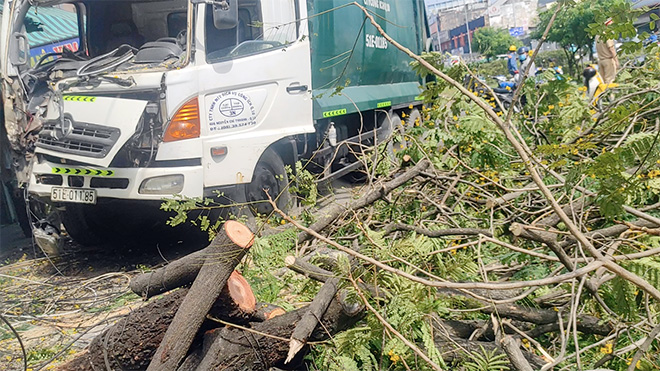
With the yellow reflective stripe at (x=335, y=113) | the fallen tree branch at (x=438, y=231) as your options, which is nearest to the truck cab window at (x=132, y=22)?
the yellow reflective stripe at (x=335, y=113)

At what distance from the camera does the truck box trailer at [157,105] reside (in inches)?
213

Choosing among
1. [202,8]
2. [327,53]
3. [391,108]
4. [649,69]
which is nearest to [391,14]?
[391,108]

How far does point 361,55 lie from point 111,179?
14.3 ft

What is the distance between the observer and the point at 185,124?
18.1 ft

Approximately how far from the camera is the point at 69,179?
5633 millimetres

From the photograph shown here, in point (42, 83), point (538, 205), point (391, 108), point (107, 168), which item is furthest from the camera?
point (391, 108)

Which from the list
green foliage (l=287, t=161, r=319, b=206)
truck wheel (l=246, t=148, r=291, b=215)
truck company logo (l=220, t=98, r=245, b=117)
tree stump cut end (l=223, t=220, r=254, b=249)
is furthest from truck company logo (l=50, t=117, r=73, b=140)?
tree stump cut end (l=223, t=220, r=254, b=249)

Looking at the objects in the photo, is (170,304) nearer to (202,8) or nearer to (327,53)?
(202,8)

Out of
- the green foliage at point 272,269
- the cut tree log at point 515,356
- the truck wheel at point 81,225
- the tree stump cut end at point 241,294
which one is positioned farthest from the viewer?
the truck wheel at point 81,225

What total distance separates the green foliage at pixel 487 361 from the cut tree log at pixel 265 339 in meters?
0.60

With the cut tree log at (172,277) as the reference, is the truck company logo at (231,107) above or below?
above

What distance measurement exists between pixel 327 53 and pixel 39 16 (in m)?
3.25

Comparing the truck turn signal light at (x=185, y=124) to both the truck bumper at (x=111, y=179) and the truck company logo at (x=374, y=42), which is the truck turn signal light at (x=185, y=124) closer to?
the truck bumper at (x=111, y=179)

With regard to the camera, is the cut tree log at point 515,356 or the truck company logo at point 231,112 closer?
Answer: the cut tree log at point 515,356
